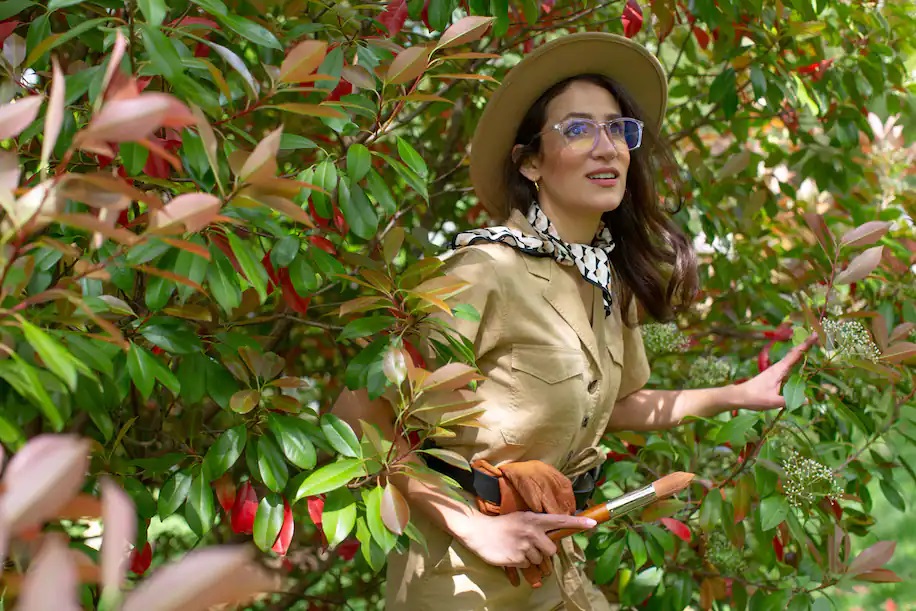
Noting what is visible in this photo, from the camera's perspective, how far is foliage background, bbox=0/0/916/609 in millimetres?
1196

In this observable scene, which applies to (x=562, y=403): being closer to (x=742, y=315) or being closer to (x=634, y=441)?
(x=634, y=441)

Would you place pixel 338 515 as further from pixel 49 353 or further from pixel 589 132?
pixel 589 132

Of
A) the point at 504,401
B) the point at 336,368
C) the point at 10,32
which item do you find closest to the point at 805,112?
the point at 336,368

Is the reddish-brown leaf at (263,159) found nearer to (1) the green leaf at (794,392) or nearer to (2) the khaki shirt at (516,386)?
(2) the khaki shirt at (516,386)

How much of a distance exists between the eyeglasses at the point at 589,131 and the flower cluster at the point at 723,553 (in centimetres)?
97

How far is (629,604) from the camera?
2.36 meters

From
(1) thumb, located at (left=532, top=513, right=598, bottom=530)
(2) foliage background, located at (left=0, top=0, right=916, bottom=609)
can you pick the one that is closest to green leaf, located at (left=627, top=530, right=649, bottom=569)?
(2) foliage background, located at (left=0, top=0, right=916, bottom=609)

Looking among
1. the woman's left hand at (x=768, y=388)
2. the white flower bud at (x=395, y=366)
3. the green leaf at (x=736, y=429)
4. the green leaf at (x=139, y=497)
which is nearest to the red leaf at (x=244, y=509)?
the green leaf at (x=139, y=497)

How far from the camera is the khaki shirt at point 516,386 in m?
1.84

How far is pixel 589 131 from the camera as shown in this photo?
2.04 meters

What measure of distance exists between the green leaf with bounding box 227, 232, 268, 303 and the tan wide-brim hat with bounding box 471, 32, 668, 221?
3.05ft

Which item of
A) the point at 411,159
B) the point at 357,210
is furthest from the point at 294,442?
the point at 411,159

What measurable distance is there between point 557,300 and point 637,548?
0.61m

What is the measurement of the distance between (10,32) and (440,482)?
92 centimetres
